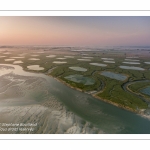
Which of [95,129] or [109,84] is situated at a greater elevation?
[109,84]

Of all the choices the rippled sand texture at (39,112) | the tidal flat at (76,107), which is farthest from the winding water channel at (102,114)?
the rippled sand texture at (39,112)

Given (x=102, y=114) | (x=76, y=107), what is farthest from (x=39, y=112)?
(x=102, y=114)

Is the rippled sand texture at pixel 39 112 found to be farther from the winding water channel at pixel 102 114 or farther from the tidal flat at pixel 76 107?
the winding water channel at pixel 102 114

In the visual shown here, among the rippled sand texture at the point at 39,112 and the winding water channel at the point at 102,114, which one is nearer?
the rippled sand texture at the point at 39,112

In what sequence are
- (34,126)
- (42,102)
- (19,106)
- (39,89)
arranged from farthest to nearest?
(39,89) < (42,102) < (19,106) < (34,126)

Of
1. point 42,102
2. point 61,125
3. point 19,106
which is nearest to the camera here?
point 61,125

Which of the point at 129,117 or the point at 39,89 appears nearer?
the point at 129,117

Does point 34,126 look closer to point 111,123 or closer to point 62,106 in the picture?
point 62,106
